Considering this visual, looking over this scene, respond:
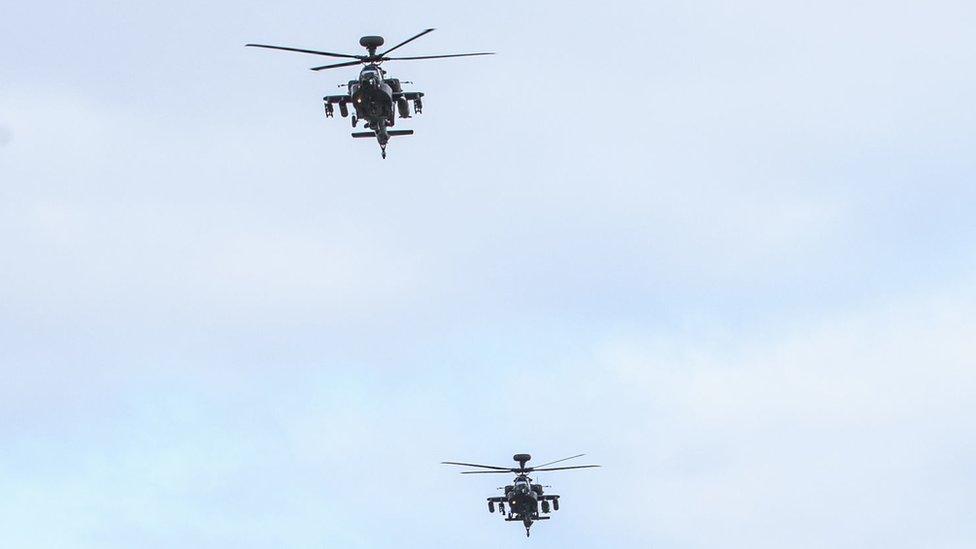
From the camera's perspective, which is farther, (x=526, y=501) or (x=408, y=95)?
(x=526, y=501)

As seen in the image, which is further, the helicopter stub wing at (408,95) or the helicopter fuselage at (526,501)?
the helicopter fuselage at (526,501)

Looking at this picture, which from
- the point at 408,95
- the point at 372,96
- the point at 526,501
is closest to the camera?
the point at 372,96

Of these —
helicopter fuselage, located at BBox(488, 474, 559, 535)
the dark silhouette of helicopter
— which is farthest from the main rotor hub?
helicopter fuselage, located at BBox(488, 474, 559, 535)

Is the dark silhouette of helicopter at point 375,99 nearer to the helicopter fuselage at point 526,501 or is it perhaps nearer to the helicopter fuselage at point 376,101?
the helicopter fuselage at point 376,101

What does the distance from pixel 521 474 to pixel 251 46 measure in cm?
4140

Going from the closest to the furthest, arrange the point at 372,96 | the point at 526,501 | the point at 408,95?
the point at 372,96, the point at 408,95, the point at 526,501

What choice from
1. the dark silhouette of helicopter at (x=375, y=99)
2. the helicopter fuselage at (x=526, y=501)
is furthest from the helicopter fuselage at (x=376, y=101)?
the helicopter fuselage at (x=526, y=501)

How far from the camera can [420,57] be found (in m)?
77.0

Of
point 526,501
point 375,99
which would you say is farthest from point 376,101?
point 526,501

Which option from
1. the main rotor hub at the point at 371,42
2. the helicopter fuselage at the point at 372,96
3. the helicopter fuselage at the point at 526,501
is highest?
the main rotor hub at the point at 371,42

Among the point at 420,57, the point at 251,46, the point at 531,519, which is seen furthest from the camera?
the point at 531,519

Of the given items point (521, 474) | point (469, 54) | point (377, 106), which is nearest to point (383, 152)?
point (377, 106)

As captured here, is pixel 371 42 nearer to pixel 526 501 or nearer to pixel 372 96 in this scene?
pixel 372 96

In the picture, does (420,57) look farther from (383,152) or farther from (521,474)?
(521,474)
